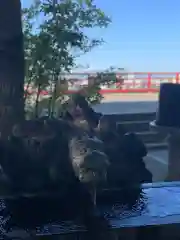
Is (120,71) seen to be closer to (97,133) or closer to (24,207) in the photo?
(97,133)

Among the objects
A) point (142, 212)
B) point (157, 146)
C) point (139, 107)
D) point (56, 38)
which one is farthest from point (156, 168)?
point (56, 38)

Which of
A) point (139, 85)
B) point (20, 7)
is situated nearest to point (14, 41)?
point (20, 7)

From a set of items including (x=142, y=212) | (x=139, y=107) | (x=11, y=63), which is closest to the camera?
(x=142, y=212)

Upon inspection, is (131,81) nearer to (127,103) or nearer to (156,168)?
(127,103)

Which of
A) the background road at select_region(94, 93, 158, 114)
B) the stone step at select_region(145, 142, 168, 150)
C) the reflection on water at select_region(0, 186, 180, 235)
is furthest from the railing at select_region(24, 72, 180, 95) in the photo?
the reflection on water at select_region(0, 186, 180, 235)

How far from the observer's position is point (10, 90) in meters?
1.09

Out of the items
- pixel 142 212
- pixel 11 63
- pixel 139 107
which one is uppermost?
pixel 11 63

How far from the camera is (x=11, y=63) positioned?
1091 mm

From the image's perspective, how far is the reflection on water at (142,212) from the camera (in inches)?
34.2

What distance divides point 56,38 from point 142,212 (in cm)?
55

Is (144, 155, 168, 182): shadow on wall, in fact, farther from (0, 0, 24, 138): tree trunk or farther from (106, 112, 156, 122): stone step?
(0, 0, 24, 138): tree trunk

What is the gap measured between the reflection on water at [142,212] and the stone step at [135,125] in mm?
193

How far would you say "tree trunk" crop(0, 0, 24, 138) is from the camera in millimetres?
1079

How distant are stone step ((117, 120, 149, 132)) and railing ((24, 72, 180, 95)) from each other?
10 cm
